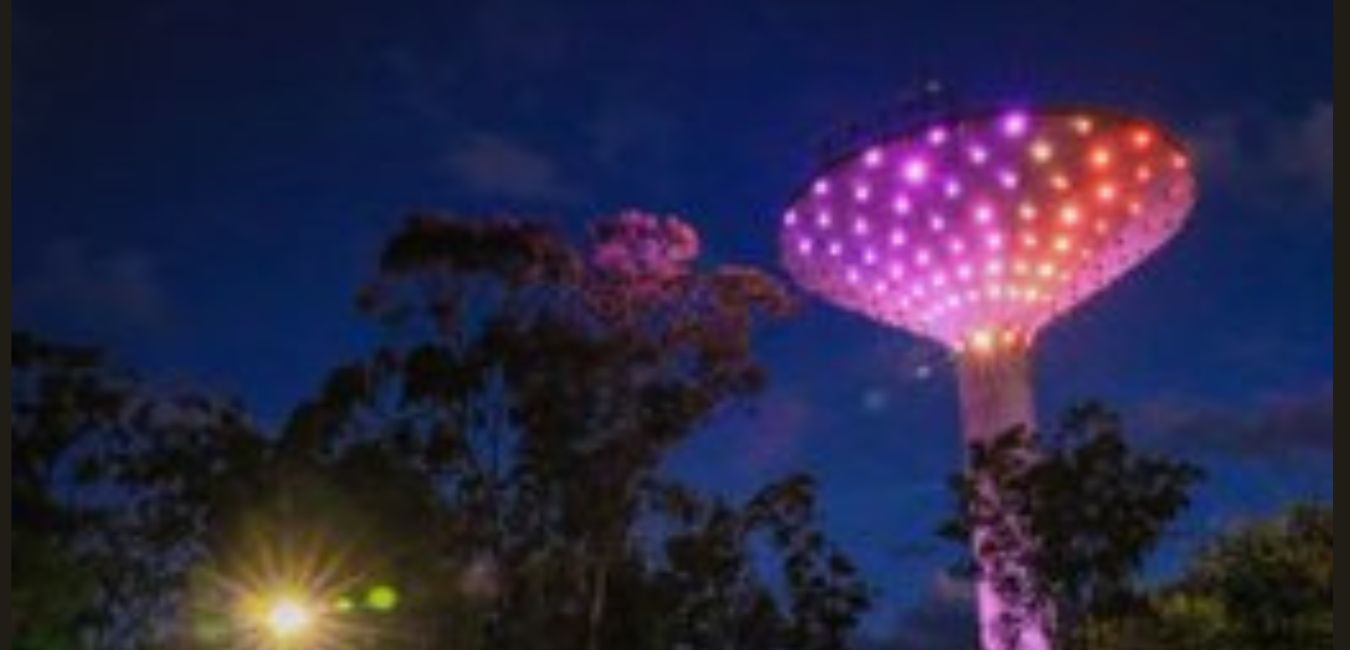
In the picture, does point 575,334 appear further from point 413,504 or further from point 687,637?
point 687,637

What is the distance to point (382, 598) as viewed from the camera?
35406 mm

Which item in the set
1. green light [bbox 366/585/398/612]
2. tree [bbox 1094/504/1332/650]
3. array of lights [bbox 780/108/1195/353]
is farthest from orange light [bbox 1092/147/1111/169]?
green light [bbox 366/585/398/612]

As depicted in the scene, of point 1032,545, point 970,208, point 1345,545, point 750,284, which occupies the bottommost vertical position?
point 1345,545

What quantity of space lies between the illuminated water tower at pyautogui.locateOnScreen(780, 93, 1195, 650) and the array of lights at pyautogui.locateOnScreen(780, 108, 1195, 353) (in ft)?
0.07

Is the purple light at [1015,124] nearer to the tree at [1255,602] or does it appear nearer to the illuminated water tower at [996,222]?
the illuminated water tower at [996,222]

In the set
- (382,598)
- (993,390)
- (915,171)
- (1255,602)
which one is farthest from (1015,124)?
(382,598)

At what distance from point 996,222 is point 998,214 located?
0.17m

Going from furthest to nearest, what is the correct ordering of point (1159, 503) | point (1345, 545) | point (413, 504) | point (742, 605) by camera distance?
point (742, 605), point (413, 504), point (1159, 503), point (1345, 545)

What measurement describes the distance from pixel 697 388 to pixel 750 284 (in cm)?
215

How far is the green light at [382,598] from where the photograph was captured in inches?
1389

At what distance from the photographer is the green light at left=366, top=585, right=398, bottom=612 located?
1389 inches

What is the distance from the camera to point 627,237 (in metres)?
37.9

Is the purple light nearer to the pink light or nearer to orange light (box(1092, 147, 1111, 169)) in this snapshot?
orange light (box(1092, 147, 1111, 169))

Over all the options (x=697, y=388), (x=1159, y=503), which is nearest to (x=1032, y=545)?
(x=1159, y=503)
